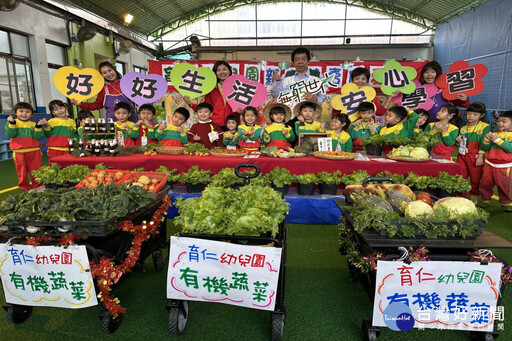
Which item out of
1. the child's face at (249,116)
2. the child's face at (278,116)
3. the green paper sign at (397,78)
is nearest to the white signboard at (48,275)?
the child's face at (249,116)

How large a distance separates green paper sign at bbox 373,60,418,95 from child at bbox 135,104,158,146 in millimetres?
4170

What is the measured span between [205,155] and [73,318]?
258 cm

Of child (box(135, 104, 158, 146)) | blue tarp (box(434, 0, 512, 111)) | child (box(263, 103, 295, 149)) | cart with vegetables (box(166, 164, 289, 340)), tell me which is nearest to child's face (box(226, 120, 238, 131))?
child (box(263, 103, 295, 149))

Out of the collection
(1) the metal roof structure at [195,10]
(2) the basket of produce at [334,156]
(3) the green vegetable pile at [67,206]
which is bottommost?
(3) the green vegetable pile at [67,206]

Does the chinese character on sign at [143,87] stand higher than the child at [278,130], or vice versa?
the chinese character on sign at [143,87]

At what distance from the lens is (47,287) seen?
6.60 feet

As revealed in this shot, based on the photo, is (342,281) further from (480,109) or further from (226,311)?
(480,109)

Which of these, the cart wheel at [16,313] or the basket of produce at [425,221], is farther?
the cart wheel at [16,313]

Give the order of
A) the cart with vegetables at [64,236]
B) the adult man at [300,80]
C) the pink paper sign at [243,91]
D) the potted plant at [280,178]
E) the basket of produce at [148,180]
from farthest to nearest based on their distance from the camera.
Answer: the adult man at [300,80]
the pink paper sign at [243,91]
the potted plant at [280,178]
the basket of produce at [148,180]
the cart with vegetables at [64,236]

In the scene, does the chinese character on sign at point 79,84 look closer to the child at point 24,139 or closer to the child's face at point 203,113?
the child at point 24,139

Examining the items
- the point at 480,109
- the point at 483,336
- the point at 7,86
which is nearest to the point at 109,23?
the point at 7,86

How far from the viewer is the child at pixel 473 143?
4.61 meters

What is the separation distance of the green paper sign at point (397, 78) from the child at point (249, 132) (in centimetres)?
248

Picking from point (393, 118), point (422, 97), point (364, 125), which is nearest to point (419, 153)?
point (393, 118)
